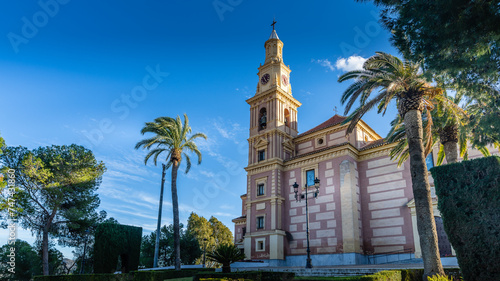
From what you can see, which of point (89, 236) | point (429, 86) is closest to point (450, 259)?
point (429, 86)

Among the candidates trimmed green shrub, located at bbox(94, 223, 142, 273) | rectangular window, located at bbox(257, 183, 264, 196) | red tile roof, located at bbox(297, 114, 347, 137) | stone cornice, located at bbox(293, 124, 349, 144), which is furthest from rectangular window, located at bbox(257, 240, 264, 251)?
red tile roof, located at bbox(297, 114, 347, 137)

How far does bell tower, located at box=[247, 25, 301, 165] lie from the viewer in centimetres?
3144

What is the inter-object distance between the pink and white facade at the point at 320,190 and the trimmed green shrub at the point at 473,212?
13.9 meters

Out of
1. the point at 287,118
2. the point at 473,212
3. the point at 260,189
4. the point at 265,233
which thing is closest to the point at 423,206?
the point at 473,212

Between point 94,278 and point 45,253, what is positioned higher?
point 45,253

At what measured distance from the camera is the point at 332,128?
98.4 feet

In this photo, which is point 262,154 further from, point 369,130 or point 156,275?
point 156,275

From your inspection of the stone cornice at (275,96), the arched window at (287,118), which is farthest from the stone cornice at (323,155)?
the stone cornice at (275,96)

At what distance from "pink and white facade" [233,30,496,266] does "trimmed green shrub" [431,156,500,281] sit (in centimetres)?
1388

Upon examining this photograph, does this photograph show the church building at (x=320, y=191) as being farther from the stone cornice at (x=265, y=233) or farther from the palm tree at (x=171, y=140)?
the palm tree at (x=171, y=140)

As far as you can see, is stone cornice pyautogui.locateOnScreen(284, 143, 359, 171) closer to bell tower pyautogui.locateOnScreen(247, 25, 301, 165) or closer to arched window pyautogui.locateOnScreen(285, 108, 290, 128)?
bell tower pyautogui.locateOnScreen(247, 25, 301, 165)

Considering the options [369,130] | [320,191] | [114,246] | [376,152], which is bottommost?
[114,246]

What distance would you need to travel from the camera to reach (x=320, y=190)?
27.9m

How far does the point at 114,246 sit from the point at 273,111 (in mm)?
18743
